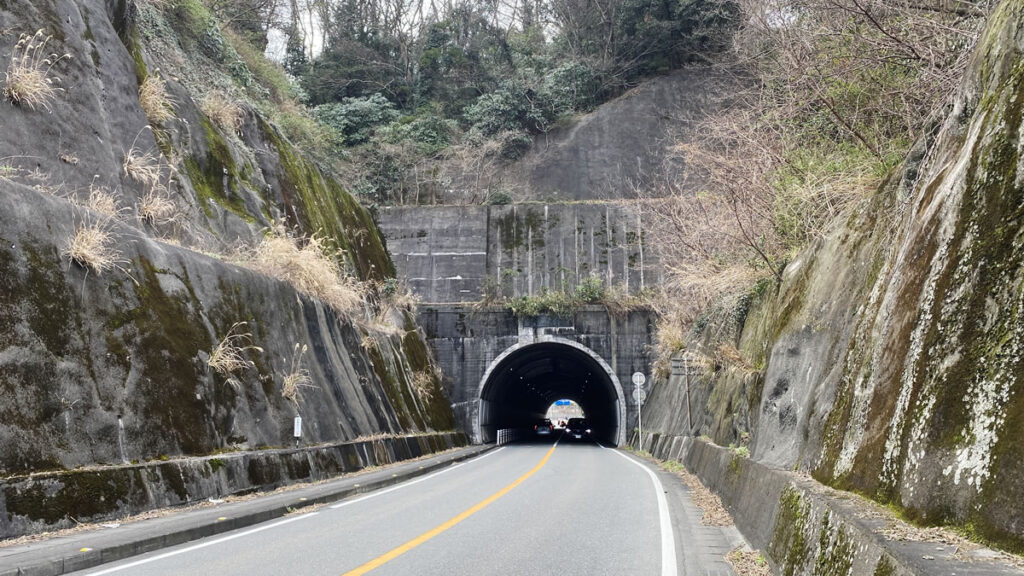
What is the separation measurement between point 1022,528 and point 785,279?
29.5 ft

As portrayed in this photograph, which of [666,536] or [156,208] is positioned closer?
[666,536]

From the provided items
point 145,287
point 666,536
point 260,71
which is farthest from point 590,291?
point 666,536

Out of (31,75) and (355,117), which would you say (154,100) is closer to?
(31,75)

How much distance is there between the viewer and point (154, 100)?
48.6 ft

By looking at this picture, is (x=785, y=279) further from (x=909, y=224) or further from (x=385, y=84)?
(x=385, y=84)

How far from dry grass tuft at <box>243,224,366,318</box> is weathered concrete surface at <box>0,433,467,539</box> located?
378cm

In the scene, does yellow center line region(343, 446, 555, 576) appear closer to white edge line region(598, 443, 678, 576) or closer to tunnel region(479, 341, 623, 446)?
white edge line region(598, 443, 678, 576)

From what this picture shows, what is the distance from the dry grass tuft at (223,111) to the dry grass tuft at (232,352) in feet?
24.0

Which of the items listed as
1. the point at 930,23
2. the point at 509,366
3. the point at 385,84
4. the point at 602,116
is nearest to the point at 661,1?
the point at 602,116

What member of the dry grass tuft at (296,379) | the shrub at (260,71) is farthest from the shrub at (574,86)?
the dry grass tuft at (296,379)

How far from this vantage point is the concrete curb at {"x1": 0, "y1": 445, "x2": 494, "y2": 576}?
561cm

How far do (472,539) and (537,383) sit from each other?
4277cm

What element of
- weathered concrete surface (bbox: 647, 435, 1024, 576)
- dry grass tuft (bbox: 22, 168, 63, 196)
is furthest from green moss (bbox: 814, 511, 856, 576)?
dry grass tuft (bbox: 22, 168, 63, 196)

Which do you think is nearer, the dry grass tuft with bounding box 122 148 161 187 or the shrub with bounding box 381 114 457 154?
the dry grass tuft with bounding box 122 148 161 187
